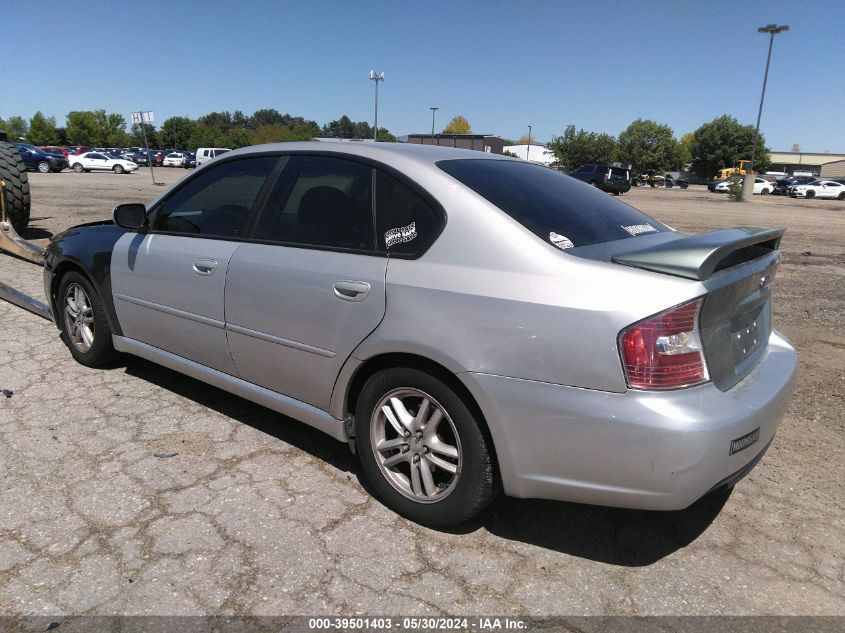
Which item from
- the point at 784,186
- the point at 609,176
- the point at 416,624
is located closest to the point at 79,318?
the point at 416,624

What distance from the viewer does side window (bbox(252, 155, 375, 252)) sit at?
111 inches

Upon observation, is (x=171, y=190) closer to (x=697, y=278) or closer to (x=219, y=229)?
(x=219, y=229)

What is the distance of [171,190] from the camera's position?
12.2 feet

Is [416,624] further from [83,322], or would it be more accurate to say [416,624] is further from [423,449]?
[83,322]

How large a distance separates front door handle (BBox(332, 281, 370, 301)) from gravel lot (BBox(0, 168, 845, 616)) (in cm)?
97

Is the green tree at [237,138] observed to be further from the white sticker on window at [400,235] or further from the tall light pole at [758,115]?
the white sticker on window at [400,235]

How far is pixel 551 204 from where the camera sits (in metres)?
2.77

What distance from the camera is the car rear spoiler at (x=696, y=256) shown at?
6.89 ft

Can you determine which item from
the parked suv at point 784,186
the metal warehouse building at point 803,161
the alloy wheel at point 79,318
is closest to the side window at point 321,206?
the alloy wheel at point 79,318

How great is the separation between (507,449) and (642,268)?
2.71 ft

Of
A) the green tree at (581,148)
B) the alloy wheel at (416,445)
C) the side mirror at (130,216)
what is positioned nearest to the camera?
the alloy wheel at (416,445)

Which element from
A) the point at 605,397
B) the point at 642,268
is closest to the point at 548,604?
the point at 605,397

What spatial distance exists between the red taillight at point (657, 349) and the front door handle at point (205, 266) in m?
2.18

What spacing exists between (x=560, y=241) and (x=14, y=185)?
29.8 feet
